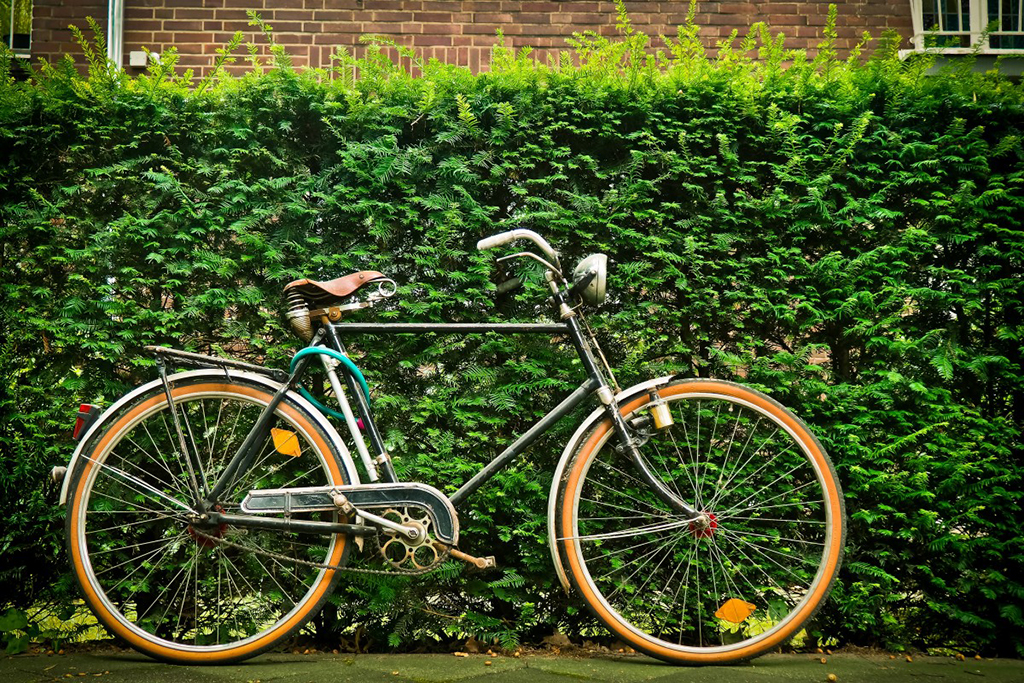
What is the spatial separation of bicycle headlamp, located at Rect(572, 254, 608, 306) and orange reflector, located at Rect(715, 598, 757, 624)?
47.6 inches

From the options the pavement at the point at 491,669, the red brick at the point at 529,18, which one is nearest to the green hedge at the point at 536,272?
the pavement at the point at 491,669

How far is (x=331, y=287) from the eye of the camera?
101 inches

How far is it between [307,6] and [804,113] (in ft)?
15.2

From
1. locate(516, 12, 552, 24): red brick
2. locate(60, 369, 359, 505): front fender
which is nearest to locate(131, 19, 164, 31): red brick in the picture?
locate(516, 12, 552, 24): red brick

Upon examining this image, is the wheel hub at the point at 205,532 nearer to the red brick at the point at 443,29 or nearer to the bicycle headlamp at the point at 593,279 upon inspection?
the bicycle headlamp at the point at 593,279

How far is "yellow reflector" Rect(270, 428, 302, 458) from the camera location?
259 centimetres

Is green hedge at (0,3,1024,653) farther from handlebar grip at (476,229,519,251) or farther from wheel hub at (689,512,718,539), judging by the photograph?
wheel hub at (689,512,718,539)

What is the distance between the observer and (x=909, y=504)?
2.79 m

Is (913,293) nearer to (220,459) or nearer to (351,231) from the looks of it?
(351,231)

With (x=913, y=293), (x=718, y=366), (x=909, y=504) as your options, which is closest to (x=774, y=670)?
(x=909, y=504)

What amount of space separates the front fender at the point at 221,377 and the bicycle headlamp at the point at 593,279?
1.02 m

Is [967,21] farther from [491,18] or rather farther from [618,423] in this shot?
[618,423]

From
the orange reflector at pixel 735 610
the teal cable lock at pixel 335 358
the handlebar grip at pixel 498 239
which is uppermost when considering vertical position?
the handlebar grip at pixel 498 239

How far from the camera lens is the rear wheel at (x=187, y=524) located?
257cm
